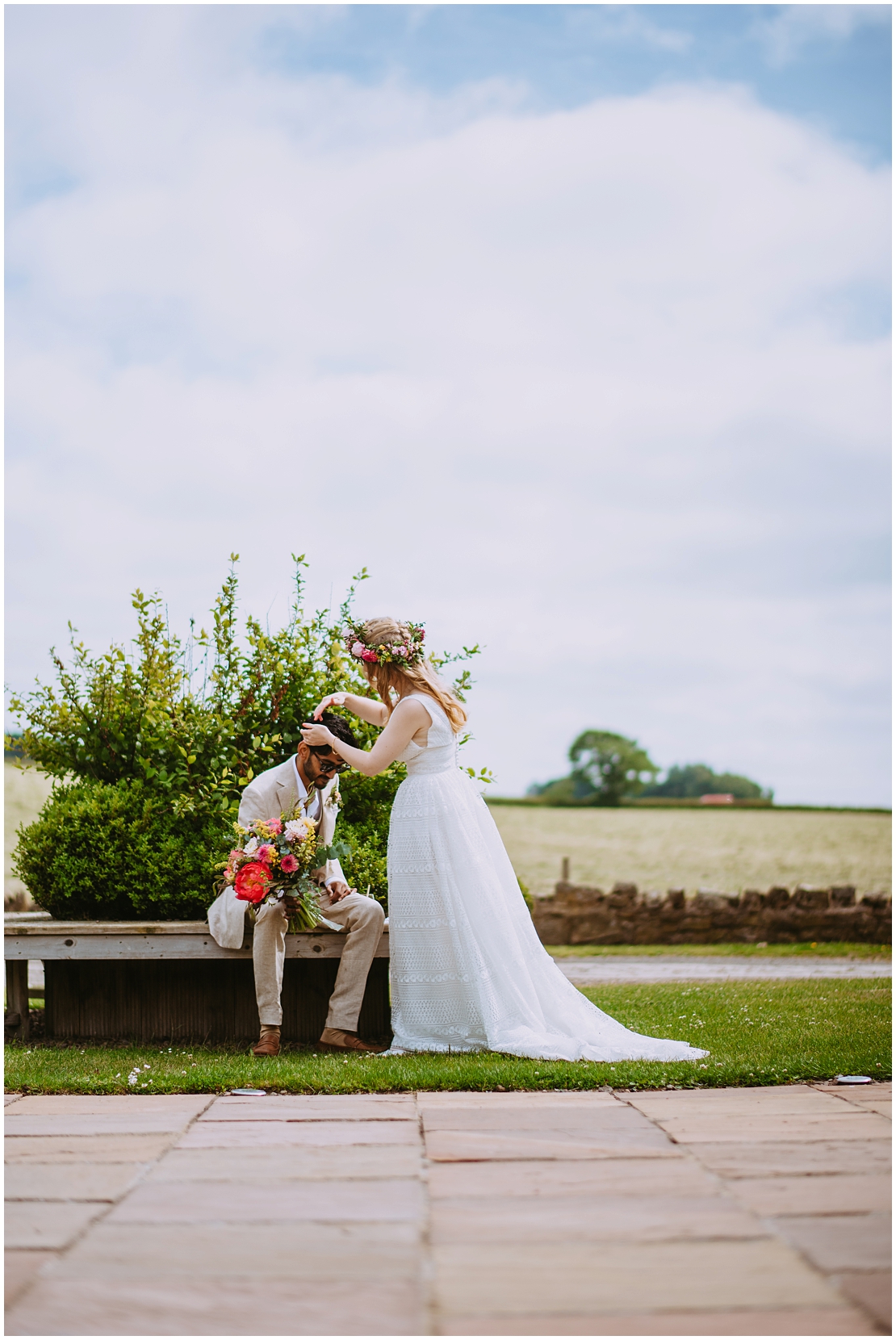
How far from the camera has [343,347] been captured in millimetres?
11086

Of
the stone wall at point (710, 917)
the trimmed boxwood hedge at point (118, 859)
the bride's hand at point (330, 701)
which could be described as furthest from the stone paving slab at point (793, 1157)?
the stone wall at point (710, 917)

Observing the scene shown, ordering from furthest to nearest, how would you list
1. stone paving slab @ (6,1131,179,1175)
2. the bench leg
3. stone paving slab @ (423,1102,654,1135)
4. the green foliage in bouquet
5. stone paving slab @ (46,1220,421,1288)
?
the green foliage in bouquet
the bench leg
stone paving slab @ (423,1102,654,1135)
stone paving slab @ (6,1131,179,1175)
stone paving slab @ (46,1220,421,1288)

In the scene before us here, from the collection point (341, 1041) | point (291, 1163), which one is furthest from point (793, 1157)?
point (341, 1041)

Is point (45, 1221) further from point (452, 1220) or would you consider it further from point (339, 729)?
point (339, 729)

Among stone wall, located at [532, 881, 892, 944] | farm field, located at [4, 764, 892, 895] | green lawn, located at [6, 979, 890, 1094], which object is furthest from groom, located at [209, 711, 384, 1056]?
farm field, located at [4, 764, 892, 895]

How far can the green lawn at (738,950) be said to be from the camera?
12.8 meters

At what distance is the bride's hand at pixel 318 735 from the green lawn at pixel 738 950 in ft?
26.8

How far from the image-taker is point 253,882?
5066 millimetres

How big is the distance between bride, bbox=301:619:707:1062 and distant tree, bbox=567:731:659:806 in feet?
91.5

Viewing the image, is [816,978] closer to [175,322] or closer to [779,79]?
[779,79]

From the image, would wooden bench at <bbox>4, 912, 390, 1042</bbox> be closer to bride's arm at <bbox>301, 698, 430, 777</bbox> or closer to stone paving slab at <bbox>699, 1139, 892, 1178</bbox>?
bride's arm at <bbox>301, 698, 430, 777</bbox>

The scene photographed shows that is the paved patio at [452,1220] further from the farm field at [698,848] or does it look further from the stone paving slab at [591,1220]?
the farm field at [698,848]

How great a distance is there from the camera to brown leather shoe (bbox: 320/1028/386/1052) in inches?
210

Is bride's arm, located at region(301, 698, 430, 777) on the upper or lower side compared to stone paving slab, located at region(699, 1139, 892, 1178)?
upper
